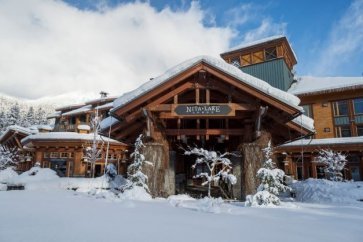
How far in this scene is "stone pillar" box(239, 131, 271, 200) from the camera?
372 inches

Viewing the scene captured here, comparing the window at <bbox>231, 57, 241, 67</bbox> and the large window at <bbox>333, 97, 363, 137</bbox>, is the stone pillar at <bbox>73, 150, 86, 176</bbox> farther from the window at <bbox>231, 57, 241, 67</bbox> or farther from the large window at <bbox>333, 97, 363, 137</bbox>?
the large window at <bbox>333, 97, 363, 137</bbox>

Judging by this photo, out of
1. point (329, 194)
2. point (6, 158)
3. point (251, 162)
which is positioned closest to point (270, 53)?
point (329, 194)

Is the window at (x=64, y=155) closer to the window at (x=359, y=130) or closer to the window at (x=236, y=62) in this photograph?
the window at (x=236, y=62)

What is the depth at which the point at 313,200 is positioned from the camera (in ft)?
39.3

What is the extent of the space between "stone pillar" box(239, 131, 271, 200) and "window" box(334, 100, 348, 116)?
2011 centimetres

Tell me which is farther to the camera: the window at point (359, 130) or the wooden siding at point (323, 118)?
the wooden siding at point (323, 118)

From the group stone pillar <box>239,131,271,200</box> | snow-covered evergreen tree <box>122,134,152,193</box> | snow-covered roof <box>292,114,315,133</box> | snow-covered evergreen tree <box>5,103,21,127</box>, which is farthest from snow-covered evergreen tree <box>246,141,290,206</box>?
snow-covered evergreen tree <box>5,103,21,127</box>

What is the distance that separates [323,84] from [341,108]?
3.00 metres

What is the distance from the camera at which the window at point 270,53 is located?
25695 millimetres

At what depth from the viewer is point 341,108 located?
1018 inches

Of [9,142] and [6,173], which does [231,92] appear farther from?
[9,142]

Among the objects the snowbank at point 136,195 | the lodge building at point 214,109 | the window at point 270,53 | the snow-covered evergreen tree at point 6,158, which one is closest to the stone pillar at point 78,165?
the snow-covered evergreen tree at point 6,158

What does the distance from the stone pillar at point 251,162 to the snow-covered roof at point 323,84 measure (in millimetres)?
19102

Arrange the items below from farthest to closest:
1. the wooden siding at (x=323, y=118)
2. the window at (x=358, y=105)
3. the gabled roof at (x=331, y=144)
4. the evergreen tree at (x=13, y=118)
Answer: the evergreen tree at (x=13, y=118) < the wooden siding at (x=323, y=118) < the window at (x=358, y=105) < the gabled roof at (x=331, y=144)
